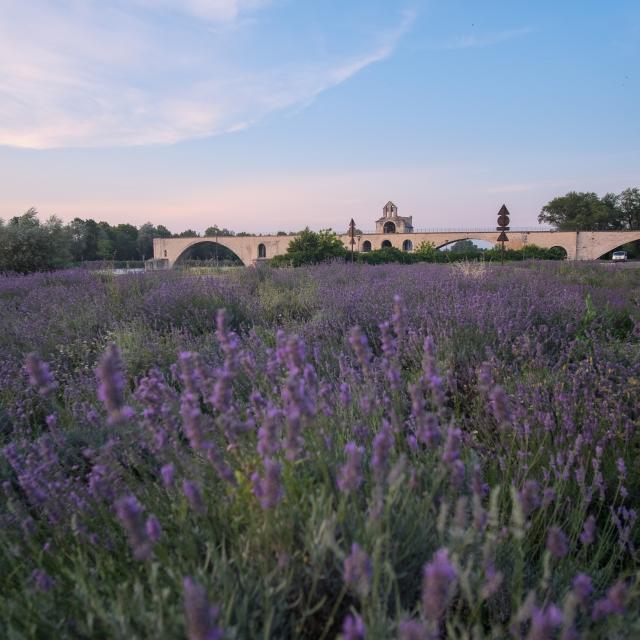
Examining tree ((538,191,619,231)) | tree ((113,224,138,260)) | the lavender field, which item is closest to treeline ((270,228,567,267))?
the lavender field

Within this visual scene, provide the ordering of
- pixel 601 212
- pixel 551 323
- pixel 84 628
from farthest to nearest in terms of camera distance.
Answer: pixel 601 212 → pixel 551 323 → pixel 84 628

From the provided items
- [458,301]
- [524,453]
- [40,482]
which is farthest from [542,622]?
[458,301]

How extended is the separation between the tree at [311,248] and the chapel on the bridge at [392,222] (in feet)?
151

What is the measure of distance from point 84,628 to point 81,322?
4.57 metres

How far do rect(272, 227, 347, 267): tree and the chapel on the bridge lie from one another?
46.0 metres

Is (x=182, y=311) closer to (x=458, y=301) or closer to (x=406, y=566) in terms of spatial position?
(x=458, y=301)

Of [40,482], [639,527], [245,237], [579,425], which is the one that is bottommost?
[639,527]

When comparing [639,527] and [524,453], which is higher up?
[524,453]

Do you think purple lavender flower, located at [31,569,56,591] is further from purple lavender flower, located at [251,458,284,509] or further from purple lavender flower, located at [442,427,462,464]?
purple lavender flower, located at [442,427,462,464]

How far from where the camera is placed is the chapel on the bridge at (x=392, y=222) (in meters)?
67.1

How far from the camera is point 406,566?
1308 millimetres

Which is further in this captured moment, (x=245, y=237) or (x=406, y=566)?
(x=245, y=237)

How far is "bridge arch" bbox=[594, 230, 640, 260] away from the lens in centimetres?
4531

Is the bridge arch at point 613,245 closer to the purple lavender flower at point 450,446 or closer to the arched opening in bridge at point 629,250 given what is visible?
the arched opening in bridge at point 629,250
